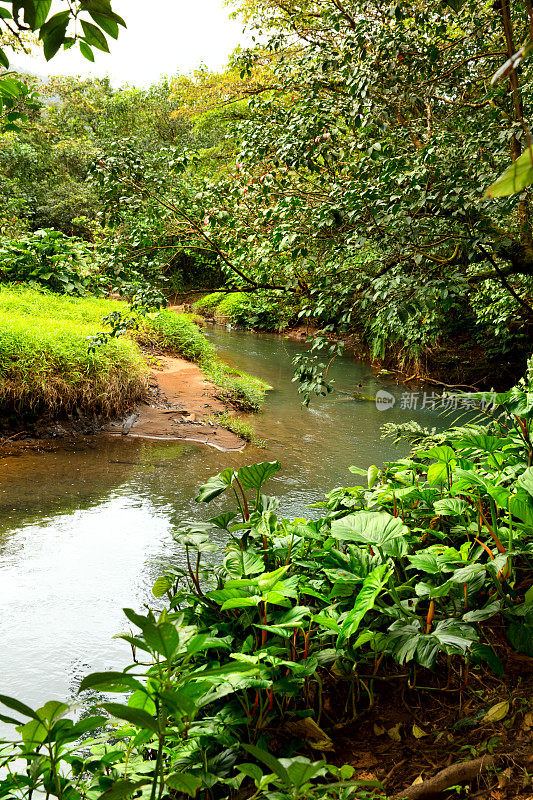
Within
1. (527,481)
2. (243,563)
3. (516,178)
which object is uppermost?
(516,178)

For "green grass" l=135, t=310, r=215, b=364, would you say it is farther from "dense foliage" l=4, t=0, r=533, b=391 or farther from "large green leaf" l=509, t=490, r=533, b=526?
"large green leaf" l=509, t=490, r=533, b=526

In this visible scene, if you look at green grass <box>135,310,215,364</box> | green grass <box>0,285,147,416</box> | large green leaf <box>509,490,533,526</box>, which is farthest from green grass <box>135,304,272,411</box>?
large green leaf <box>509,490,533,526</box>

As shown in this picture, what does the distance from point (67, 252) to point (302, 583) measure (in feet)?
21.0

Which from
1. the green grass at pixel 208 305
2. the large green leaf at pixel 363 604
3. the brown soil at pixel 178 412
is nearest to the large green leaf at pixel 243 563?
the large green leaf at pixel 363 604

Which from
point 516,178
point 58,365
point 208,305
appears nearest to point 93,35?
point 516,178

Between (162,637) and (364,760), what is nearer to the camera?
(162,637)

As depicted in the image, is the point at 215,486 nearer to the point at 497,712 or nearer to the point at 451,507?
the point at 451,507

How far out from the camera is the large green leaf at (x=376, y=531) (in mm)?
1521

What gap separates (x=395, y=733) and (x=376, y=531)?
501 millimetres

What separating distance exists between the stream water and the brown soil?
0.18 m

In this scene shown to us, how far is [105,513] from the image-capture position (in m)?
3.89

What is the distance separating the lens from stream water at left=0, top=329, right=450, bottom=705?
2.46 metres

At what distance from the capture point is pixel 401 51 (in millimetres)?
2705

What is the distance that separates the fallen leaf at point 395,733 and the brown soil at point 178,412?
3.98 meters
